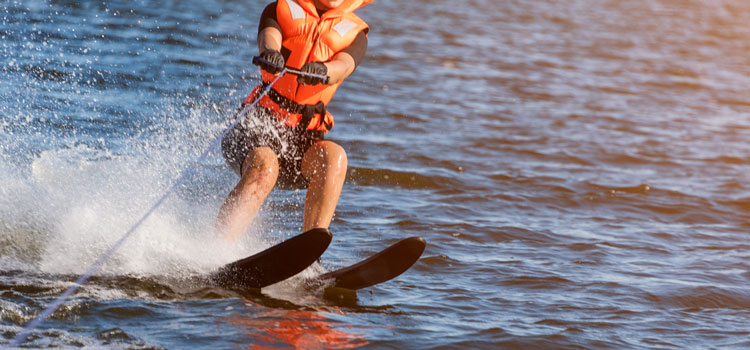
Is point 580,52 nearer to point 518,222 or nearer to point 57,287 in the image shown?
point 518,222

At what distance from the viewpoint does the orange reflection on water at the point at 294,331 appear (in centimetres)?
414

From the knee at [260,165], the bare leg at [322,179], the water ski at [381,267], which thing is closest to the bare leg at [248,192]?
the knee at [260,165]

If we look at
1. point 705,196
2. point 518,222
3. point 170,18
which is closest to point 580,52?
point 170,18

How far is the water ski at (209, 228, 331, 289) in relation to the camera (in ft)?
15.0

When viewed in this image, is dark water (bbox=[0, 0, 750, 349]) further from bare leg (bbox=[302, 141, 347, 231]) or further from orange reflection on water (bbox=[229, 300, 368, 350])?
bare leg (bbox=[302, 141, 347, 231])

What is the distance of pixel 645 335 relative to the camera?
4730mm

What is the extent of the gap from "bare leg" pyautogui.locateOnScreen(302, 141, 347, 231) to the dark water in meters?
0.38

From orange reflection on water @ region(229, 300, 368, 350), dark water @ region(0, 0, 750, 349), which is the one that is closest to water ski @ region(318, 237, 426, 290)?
dark water @ region(0, 0, 750, 349)

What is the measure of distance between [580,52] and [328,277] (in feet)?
45.9

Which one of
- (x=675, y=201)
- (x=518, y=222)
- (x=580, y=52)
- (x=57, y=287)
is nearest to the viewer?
(x=57, y=287)

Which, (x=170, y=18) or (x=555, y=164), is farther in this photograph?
(x=170, y=18)

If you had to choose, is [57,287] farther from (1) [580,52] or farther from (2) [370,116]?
(1) [580,52]

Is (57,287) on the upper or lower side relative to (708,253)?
upper

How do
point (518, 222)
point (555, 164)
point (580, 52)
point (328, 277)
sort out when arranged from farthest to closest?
point (580, 52), point (555, 164), point (518, 222), point (328, 277)
